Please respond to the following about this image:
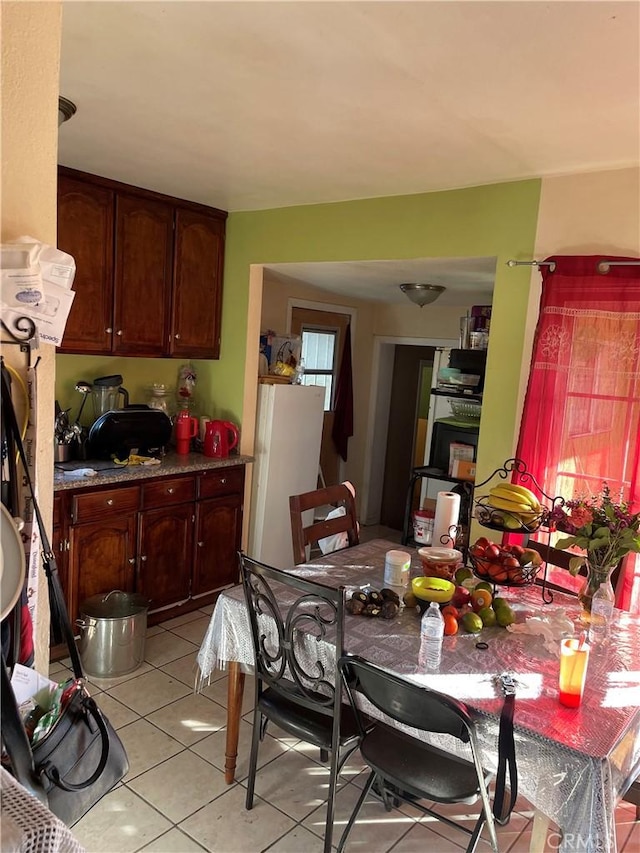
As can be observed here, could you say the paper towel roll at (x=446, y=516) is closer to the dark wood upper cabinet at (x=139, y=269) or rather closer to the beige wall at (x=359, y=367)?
the dark wood upper cabinet at (x=139, y=269)

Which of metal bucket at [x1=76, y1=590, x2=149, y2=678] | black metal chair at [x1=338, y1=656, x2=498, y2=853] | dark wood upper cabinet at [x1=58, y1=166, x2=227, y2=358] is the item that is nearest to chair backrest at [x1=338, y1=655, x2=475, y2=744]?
black metal chair at [x1=338, y1=656, x2=498, y2=853]

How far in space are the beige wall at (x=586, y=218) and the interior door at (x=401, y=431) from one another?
Result: 3.00 m

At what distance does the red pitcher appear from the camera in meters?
3.95

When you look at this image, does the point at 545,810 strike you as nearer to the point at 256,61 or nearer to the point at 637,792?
the point at 637,792

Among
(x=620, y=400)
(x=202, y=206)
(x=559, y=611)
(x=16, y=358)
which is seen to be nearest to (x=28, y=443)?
(x=16, y=358)

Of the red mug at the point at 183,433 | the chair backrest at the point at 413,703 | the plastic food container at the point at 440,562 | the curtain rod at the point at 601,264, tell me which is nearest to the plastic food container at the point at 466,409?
the curtain rod at the point at 601,264

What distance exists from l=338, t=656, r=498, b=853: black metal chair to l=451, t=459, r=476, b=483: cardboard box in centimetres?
250

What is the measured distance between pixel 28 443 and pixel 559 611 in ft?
5.91

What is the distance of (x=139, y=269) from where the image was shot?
3.62 meters

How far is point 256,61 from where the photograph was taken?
180cm

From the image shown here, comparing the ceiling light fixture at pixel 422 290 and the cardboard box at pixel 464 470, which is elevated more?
the ceiling light fixture at pixel 422 290

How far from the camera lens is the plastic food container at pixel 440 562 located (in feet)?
7.57

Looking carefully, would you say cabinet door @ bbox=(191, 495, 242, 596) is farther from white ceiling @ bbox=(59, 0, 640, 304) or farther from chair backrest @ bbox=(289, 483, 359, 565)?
white ceiling @ bbox=(59, 0, 640, 304)

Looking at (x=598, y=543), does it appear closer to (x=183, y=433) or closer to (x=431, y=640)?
(x=431, y=640)
